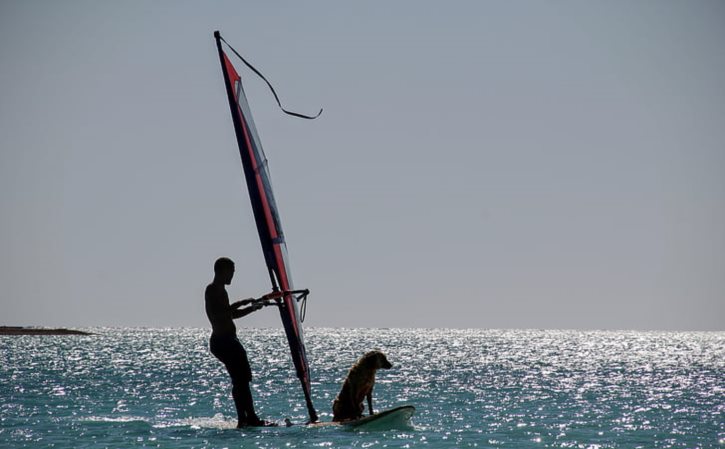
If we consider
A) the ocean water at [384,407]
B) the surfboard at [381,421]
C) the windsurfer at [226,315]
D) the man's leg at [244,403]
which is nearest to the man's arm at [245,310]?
the windsurfer at [226,315]

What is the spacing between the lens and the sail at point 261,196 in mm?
14086

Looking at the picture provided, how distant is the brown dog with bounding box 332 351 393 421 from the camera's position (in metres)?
16.0

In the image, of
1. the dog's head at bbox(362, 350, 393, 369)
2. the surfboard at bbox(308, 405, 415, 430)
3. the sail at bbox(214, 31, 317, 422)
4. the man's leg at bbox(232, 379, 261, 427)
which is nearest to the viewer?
the sail at bbox(214, 31, 317, 422)

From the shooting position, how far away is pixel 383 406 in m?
24.9

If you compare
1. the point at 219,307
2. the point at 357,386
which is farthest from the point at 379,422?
the point at 219,307

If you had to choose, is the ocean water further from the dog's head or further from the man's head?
the man's head

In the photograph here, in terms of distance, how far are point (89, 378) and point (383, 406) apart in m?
18.4

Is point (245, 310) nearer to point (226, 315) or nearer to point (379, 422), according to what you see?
point (226, 315)

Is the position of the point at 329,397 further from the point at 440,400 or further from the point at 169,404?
the point at 169,404

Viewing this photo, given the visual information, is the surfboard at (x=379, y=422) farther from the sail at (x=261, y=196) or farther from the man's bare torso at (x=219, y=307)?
the man's bare torso at (x=219, y=307)

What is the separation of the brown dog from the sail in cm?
122

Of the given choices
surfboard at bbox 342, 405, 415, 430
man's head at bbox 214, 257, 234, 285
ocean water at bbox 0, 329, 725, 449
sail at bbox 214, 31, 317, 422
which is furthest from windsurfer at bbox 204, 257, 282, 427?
surfboard at bbox 342, 405, 415, 430

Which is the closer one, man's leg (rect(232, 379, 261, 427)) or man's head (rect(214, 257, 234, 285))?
man's head (rect(214, 257, 234, 285))

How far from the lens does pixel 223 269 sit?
1432 centimetres
